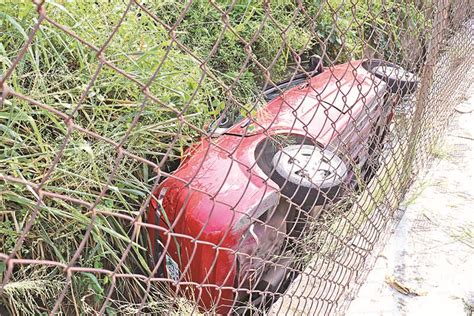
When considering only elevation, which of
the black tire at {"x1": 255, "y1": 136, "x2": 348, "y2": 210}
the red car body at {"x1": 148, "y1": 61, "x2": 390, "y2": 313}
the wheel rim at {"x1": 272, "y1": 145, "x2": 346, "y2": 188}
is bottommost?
the red car body at {"x1": 148, "y1": 61, "x2": 390, "y2": 313}

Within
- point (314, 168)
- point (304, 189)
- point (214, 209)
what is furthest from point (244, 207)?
point (314, 168)

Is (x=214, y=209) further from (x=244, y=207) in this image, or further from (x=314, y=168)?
(x=314, y=168)

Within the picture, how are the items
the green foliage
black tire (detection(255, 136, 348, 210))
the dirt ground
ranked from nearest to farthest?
the green foliage, black tire (detection(255, 136, 348, 210)), the dirt ground

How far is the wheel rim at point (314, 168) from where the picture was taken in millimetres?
1834

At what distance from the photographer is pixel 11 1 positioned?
185 centimetres

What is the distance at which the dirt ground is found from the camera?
6.53 feet

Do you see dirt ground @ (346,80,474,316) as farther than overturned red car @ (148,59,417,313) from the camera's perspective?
Yes

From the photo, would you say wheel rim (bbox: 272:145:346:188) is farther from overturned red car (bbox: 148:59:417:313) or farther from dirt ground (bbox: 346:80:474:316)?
dirt ground (bbox: 346:80:474:316)

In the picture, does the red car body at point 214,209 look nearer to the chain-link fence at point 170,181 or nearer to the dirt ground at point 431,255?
the chain-link fence at point 170,181

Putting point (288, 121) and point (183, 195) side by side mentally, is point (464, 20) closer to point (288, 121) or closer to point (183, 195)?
point (288, 121)

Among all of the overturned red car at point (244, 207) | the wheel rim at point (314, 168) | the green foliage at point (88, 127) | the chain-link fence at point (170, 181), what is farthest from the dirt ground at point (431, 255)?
the green foliage at point (88, 127)

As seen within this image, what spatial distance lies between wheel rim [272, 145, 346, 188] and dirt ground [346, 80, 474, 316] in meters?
0.49

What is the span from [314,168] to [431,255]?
677 mm

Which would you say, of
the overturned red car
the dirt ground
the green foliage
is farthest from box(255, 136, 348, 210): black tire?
the dirt ground
